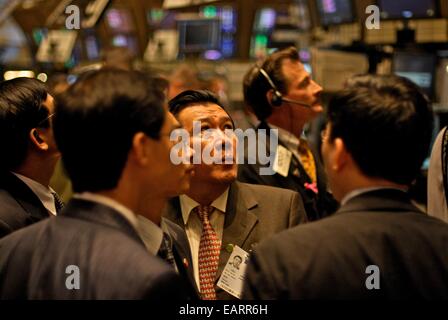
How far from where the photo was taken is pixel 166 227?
2094 millimetres

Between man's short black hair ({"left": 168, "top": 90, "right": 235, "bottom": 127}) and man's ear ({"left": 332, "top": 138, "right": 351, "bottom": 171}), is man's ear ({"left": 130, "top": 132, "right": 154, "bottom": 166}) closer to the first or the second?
man's ear ({"left": 332, "top": 138, "right": 351, "bottom": 171})

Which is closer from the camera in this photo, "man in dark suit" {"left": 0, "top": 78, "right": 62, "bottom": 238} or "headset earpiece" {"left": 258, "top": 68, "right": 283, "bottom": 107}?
"man in dark suit" {"left": 0, "top": 78, "right": 62, "bottom": 238}

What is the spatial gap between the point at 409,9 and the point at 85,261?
15.0ft

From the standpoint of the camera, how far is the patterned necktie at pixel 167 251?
73.8 inches

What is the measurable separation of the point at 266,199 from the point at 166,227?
558 mm

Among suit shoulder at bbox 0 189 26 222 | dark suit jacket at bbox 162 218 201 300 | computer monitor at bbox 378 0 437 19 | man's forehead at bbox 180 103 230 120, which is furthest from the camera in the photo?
computer monitor at bbox 378 0 437 19

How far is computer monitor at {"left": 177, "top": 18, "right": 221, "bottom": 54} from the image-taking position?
9461 mm

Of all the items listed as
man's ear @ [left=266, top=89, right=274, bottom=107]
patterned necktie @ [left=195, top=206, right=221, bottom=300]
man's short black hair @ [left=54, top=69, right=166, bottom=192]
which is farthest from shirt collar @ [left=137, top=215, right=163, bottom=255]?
man's ear @ [left=266, top=89, right=274, bottom=107]

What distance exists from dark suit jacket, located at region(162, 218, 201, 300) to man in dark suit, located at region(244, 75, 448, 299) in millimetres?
382

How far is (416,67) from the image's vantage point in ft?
18.4

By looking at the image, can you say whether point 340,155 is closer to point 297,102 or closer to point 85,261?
point 85,261

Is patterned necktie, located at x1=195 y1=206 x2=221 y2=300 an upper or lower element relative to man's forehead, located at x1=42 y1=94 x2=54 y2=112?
lower

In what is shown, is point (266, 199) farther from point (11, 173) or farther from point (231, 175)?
point (11, 173)
